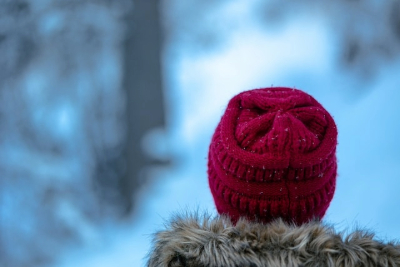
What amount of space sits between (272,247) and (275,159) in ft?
0.46

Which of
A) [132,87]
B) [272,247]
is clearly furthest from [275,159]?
[132,87]

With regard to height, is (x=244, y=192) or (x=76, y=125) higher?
(x=76, y=125)

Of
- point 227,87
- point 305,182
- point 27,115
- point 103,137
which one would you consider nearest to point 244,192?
point 305,182

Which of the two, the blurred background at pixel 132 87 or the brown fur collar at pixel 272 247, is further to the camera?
the blurred background at pixel 132 87

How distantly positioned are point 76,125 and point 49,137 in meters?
0.12

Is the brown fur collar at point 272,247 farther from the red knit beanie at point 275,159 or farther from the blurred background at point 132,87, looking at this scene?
the blurred background at point 132,87

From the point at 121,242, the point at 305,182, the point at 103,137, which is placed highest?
the point at 103,137

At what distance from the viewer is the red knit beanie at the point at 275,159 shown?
80cm

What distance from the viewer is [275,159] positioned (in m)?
0.79

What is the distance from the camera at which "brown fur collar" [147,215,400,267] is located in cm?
70

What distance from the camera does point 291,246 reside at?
71 centimetres

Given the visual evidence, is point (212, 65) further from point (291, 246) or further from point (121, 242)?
point (291, 246)

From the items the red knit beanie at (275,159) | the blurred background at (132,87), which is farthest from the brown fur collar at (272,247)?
the blurred background at (132,87)

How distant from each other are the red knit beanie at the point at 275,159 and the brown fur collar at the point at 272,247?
0.08 metres
